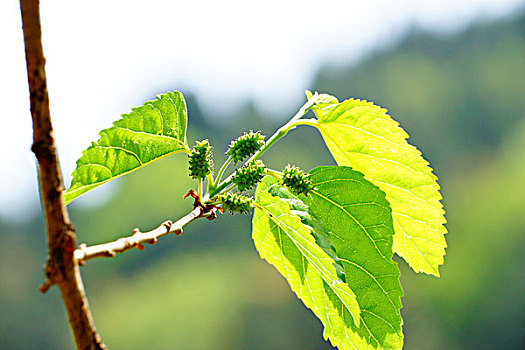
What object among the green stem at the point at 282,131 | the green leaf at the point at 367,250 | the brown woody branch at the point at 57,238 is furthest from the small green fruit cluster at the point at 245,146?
the brown woody branch at the point at 57,238

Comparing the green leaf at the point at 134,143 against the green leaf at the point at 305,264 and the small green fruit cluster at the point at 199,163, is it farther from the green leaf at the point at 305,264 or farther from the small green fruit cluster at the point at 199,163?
the green leaf at the point at 305,264

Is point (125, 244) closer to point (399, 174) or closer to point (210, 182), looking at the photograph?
point (210, 182)

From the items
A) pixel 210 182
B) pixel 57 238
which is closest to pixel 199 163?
pixel 210 182

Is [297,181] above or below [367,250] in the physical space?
above

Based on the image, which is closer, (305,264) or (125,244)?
(125,244)

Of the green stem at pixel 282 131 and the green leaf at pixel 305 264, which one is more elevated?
the green stem at pixel 282 131

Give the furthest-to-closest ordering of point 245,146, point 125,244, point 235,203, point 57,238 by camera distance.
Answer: point 245,146
point 235,203
point 125,244
point 57,238
